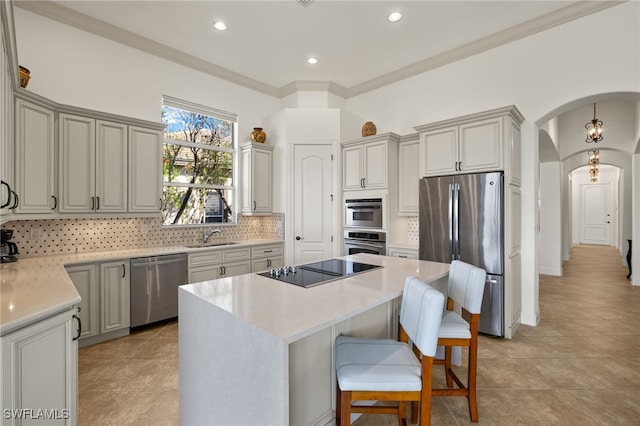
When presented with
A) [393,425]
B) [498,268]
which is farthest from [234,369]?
[498,268]

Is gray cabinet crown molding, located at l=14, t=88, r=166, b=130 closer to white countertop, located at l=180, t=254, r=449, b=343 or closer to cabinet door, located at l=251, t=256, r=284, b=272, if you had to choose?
cabinet door, located at l=251, t=256, r=284, b=272

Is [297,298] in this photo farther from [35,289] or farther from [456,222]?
[456,222]

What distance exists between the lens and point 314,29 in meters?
3.58

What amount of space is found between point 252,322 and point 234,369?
286 millimetres

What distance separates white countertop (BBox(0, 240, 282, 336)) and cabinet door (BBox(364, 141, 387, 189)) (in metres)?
3.27

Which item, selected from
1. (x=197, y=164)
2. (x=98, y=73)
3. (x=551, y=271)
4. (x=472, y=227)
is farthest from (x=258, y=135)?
(x=551, y=271)

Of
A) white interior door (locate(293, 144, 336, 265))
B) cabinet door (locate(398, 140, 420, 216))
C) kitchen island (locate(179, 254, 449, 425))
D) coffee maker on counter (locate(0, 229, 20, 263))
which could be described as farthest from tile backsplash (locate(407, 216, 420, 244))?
coffee maker on counter (locate(0, 229, 20, 263))

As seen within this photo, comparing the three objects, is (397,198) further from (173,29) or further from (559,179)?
(559,179)

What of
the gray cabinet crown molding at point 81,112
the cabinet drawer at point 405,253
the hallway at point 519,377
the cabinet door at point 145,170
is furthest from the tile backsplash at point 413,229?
the gray cabinet crown molding at point 81,112

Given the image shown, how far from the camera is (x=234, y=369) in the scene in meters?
1.35

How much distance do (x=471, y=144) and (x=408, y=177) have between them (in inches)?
38.8

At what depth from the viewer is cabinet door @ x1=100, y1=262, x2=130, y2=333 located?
3045 millimetres

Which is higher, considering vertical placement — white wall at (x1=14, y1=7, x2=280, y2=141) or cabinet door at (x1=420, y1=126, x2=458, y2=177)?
white wall at (x1=14, y1=7, x2=280, y2=141)

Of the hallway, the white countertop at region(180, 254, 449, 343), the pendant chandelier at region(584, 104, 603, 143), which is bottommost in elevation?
the hallway
